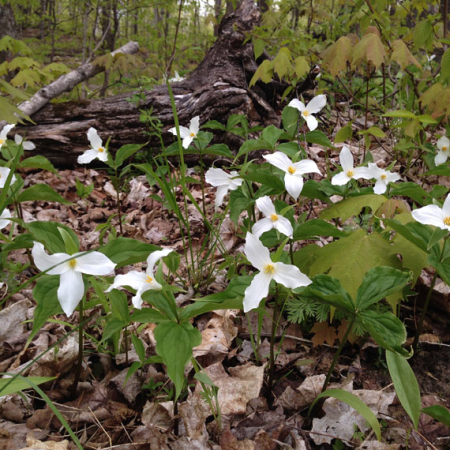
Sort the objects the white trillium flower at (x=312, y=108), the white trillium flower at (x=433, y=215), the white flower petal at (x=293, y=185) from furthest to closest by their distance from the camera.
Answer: the white trillium flower at (x=312, y=108), the white flower petal at (x=293, y=185), the white trillium flower at (x=433, y=215)

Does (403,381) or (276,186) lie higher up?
(276,186)

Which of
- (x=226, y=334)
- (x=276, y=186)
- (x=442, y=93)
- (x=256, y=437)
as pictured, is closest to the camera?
(x=256, y=437)

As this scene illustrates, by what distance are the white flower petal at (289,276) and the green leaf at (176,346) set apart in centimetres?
27

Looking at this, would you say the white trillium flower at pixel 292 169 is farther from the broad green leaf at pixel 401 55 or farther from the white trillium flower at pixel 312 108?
the broad green leaf at pixel 401 55

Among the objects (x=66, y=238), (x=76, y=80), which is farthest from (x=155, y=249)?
(x=76, y=80)

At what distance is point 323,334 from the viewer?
1521 millimetres

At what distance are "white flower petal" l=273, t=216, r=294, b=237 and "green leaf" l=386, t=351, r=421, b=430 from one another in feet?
1.56

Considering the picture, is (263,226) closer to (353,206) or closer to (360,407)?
(353,206)

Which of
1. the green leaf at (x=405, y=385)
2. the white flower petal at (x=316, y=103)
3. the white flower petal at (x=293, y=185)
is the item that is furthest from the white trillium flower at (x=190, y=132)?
the green leaf at (x=405, y=385)

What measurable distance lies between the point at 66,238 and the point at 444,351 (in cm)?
149

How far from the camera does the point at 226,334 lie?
5.32 feet

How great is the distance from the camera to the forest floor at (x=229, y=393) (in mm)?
1178

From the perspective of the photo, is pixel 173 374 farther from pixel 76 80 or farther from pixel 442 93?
pixel 76 80

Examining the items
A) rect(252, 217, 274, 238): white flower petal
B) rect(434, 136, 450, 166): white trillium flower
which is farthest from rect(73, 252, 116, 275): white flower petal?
rect(434, 136, 450, 166): white trillium flower
